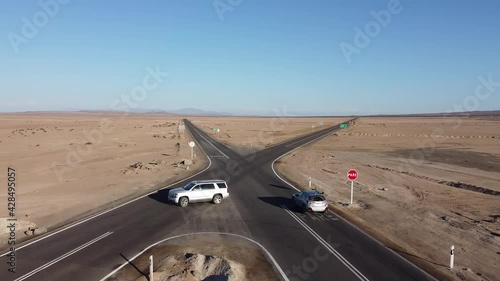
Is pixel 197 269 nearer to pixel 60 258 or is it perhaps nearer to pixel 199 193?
pixel 60 258

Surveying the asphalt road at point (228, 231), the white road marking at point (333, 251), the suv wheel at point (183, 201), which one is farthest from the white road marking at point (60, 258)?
the white road marking at point (333, 251)

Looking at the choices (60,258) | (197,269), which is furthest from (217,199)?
(60,258)

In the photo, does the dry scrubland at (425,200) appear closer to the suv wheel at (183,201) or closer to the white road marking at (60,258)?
the suv wheel at (183,201)

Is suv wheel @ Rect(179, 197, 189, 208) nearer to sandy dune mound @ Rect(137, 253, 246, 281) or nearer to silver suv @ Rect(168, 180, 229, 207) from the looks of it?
silver suv @ Rect(168, 180, 229, 207)

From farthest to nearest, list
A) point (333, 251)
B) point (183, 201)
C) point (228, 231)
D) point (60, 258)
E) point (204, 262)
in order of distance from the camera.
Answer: point (183, 201) < point (228, 231) < point (333, 251) < point (60, 258) < point (204, 262)

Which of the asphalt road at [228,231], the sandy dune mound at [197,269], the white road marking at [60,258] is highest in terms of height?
the sandy dune mound at [197,269]

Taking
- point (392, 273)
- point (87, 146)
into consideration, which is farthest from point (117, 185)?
point (87, 146)
